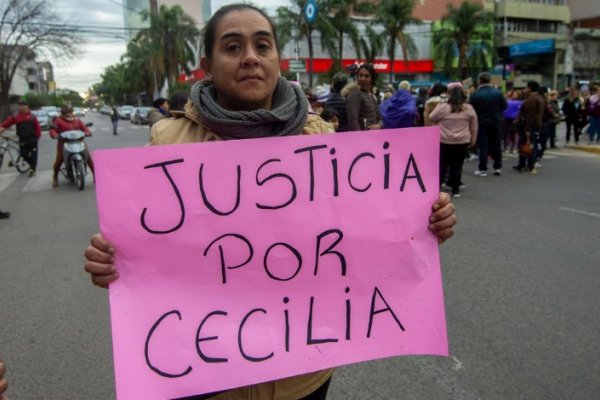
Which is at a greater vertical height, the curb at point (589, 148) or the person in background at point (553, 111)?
the person in background at point (553, 111)

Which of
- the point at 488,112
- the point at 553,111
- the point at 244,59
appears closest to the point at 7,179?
the point at 488,112

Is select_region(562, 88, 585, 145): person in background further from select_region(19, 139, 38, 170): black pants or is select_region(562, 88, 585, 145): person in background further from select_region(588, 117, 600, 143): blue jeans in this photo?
select_region(19, 139, 38, 170): black pants

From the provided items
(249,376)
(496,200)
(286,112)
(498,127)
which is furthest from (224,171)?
(498,127)

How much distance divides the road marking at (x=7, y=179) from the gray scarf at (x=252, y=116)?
33.9ft

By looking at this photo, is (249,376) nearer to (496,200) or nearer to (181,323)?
(181,323)

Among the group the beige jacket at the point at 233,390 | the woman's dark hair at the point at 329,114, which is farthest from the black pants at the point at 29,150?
the beige jacket at the point at 233,390

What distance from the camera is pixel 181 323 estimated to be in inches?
56.5

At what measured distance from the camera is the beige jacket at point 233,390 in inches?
59.6

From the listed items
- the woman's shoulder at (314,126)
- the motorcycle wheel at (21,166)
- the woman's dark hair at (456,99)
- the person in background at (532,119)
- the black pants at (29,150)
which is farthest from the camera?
the motorcycle wheel at (21,166)

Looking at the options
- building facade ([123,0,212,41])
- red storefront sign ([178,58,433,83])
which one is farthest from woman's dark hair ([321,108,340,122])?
building facade ([123,0,212,41])

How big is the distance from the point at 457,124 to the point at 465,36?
3897cm

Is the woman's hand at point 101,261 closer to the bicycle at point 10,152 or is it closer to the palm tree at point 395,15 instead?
the bicycle at point 10,152

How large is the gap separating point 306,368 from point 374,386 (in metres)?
1.28

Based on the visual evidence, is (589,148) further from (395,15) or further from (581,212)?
(395,15)
